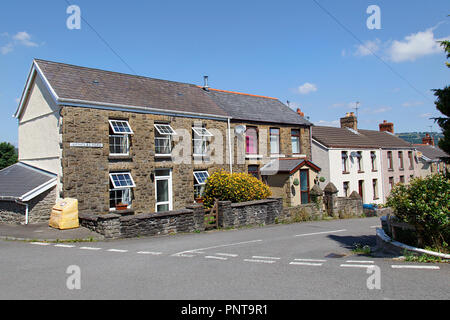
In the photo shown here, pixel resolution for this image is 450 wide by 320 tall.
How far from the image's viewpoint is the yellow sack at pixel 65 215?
13.3 meters

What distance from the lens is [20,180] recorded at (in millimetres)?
15828

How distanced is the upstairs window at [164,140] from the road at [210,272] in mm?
7112

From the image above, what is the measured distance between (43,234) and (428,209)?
12.4 meters

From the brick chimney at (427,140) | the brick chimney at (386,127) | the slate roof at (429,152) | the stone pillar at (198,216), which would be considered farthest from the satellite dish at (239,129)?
the brick chimney at (427,140)

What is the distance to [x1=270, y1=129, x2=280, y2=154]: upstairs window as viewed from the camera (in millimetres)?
23516

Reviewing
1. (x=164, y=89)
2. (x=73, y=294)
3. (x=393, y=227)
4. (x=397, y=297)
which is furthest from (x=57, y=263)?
(x=164, y=89)

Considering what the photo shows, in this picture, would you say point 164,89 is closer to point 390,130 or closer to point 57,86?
point 57,86

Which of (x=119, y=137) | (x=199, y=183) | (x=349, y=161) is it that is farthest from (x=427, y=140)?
(x=119, y=137)

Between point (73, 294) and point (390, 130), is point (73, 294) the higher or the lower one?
the lower one

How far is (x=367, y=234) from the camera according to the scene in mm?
13641

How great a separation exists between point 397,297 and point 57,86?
15232 millimetres

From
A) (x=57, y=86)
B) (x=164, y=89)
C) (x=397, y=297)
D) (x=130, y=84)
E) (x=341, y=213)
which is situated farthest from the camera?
(x=341, y=213)

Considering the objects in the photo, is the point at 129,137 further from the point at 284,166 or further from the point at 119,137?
the point at 284,166

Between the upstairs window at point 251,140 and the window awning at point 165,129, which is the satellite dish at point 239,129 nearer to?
the upstairs window at point 251,140
